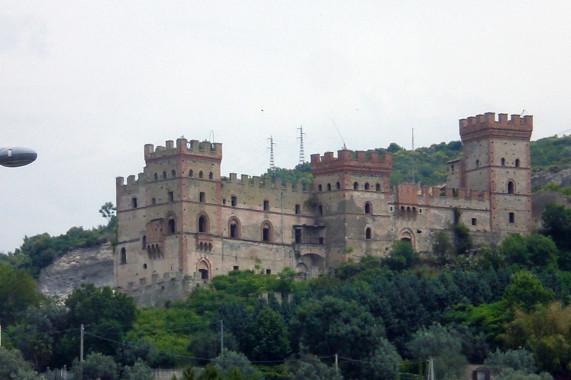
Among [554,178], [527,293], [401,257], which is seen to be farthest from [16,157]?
[554,178]

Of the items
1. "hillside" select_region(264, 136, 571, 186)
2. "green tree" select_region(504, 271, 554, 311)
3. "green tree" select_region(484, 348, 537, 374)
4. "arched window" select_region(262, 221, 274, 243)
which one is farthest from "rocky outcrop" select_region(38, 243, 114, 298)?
"green tree" select_region(484, 348, 537, 374)

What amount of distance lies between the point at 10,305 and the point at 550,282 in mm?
27188

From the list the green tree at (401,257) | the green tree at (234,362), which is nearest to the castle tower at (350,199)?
the green tree at (401,257)

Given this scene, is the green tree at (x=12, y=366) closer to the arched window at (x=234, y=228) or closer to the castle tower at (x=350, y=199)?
the arched window at (x=234, y=228)

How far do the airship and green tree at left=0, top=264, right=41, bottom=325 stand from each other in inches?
1834

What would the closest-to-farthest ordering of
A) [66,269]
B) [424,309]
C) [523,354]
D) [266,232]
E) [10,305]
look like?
[523,354] → [424,309] → [10,305] → [266,232] → [66,269]

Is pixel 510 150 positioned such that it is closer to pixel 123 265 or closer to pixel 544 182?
pixel 544 182

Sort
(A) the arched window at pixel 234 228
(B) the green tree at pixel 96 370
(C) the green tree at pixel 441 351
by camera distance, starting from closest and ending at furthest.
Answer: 1. (B) the green tree at pixel 96 370
2. (C) the green tree at pixel 441 351
3. (A) the arched window at pixel 234 228

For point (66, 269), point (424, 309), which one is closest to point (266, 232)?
point (424, 309)

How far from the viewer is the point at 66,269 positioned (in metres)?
106

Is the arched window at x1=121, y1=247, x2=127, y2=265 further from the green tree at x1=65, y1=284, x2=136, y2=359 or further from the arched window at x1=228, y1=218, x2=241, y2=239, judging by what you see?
the green tree at x1=65, y1=284, x2=136, y2=359

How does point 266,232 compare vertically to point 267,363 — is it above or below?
above

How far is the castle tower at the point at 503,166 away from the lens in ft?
308

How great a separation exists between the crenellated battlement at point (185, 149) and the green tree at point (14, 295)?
925 centimetres
